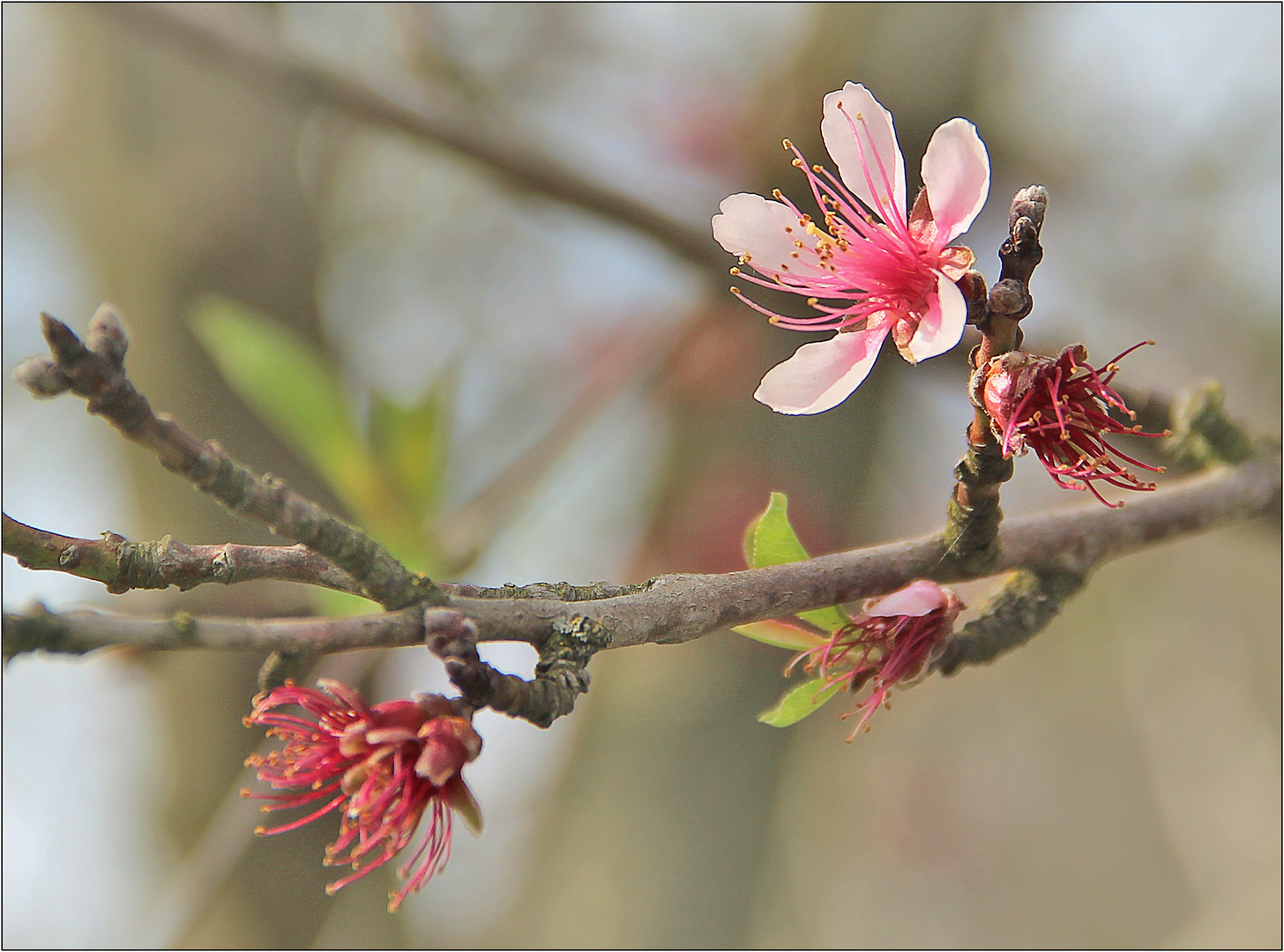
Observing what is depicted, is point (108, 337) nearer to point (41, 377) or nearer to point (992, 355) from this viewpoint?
point (41, 377)

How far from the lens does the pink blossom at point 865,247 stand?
858 mm

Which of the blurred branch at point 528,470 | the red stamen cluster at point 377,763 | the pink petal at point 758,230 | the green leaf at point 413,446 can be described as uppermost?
the blurred branch at point 528,470

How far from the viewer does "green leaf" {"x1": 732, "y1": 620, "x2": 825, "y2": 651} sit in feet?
3.11

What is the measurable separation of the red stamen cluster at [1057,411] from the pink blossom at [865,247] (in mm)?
61

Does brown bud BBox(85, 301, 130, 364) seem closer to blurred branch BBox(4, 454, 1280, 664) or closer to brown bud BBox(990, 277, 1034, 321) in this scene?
blurred branch BBox(4, 454, 1280, 664)

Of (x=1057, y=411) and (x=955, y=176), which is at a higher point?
(x=955, y=176)

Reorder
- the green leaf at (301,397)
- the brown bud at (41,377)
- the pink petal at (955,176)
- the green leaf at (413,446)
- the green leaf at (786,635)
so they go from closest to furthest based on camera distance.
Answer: the brown bud at (41,377) → the pink petal at (955,176) → the green leaf at (786,635) → the green leaf at (301,397) → the green leaf at (413,446)

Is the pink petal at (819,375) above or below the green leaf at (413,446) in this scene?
below

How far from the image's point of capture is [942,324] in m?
0.82

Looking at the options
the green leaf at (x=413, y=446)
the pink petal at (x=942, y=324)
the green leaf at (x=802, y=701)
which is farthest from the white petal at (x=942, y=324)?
the green leaf at (x=413, y=446)

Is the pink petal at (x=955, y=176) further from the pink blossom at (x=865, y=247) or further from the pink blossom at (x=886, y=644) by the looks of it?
the pink blossom at (x=886, y=644)

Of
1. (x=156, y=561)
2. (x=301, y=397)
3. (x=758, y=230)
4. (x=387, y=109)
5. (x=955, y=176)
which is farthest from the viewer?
(x=387, y=109)

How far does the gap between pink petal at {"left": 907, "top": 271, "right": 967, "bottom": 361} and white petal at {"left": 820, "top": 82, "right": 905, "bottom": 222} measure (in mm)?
120

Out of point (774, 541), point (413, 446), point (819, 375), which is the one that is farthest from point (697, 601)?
point (413, 446)
